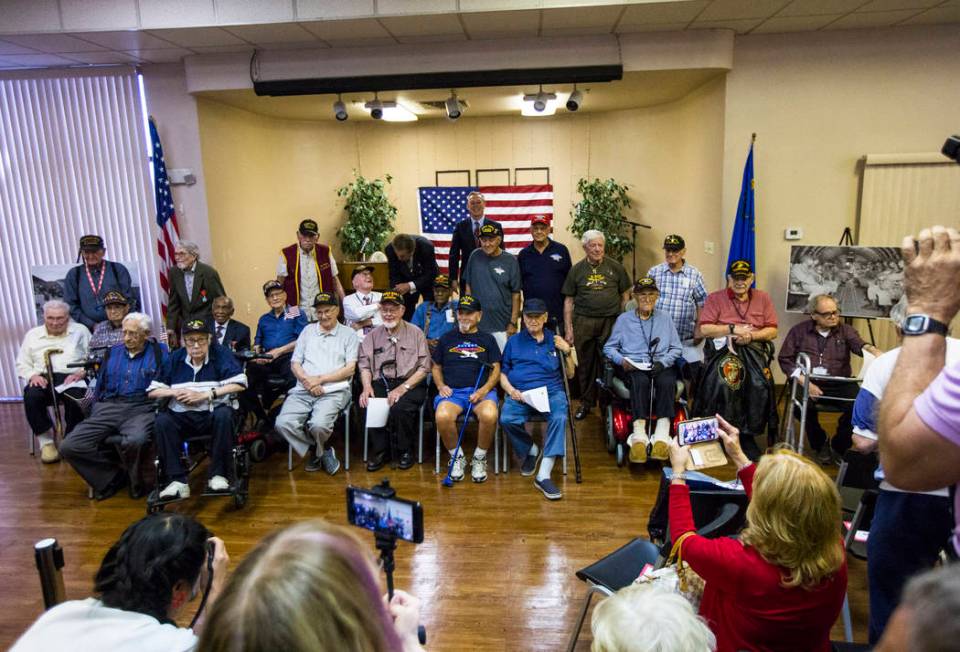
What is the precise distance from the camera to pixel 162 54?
577cm

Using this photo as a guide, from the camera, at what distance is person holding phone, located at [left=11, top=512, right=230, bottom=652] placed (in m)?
1.33

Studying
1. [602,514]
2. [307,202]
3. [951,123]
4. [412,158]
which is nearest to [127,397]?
[602,514]

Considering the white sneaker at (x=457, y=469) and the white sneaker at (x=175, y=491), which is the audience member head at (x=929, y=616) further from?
the white sneaker at (x=175, y=491)

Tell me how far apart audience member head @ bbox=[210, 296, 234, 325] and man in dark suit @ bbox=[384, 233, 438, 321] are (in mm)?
1580

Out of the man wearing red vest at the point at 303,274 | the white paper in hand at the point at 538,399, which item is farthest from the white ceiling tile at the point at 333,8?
the white paper in hand at the point at 538,399

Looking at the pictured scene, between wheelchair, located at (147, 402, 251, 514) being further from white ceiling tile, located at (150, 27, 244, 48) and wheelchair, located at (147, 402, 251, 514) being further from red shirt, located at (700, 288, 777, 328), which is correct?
red shirt, located at (700, 288, 777, 328)

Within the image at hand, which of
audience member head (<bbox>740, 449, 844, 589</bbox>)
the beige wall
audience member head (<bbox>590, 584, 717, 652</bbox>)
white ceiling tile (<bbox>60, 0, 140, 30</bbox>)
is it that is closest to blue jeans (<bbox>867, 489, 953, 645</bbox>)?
audience member head (<bbox>740, 449, 844, 589</bbox>)

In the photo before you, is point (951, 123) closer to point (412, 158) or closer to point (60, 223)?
point (412, 158)

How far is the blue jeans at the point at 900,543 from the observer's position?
6.91ft

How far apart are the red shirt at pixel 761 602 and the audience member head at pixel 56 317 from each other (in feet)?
17.5

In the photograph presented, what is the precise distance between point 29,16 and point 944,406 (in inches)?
257

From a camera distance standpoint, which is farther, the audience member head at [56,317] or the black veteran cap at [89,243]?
the black veteran cap at [89,243]

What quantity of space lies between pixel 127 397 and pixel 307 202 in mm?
4609

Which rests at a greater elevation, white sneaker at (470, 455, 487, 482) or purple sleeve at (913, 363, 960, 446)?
purple sleeve at (913, 363, 960, 446)
